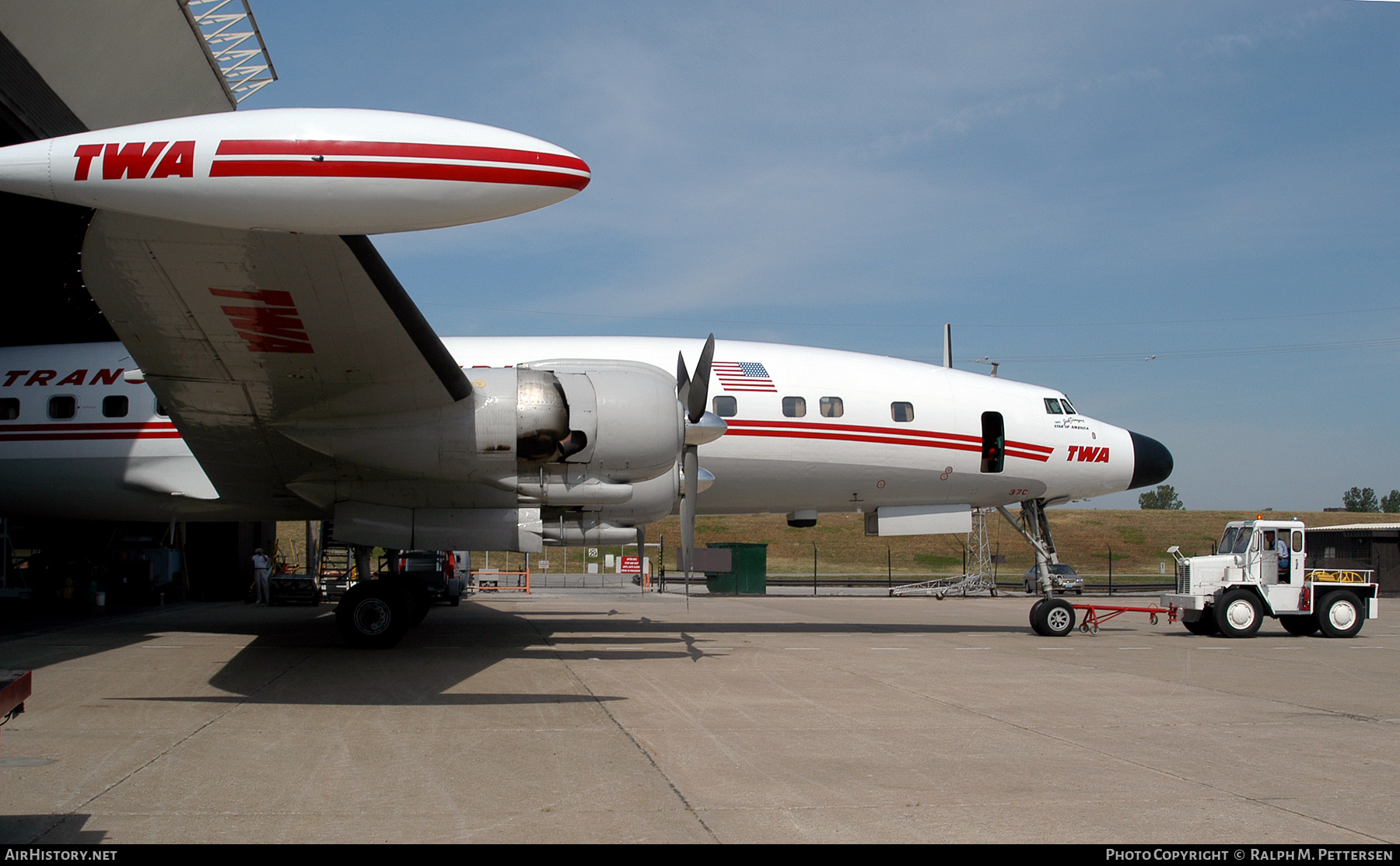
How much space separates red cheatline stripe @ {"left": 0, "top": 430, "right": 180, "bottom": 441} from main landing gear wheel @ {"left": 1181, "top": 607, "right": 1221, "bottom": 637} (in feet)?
52.5

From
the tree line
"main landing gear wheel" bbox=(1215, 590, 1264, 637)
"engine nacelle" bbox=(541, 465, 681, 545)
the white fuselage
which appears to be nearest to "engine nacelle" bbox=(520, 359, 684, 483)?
"engine nacelle" bbox=(541, 465, 681, 545)

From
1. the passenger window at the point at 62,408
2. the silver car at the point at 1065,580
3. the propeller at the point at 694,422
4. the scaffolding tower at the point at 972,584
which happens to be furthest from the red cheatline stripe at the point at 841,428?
the scaffolding tower at the point at 972,584

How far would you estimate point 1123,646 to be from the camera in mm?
13367

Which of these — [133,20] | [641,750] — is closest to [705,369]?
[641,750]

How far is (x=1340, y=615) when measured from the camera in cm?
1548

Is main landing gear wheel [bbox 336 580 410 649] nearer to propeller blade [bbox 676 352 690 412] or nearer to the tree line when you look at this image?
propeller blade [bbox 676 352 690 412]

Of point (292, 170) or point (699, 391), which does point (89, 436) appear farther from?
point (292, 170)

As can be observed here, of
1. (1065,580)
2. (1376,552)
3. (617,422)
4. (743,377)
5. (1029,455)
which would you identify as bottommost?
(1065,580)

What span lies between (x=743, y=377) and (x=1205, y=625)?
9.00 m

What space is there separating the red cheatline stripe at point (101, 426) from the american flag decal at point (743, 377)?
7599mm

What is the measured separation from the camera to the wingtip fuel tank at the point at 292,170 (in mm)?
5688

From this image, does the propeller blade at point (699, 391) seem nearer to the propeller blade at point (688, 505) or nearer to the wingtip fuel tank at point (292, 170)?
the propeller blade at point (688, 505)

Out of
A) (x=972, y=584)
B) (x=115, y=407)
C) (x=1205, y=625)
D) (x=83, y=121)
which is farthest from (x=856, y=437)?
(x=972, y=584)
